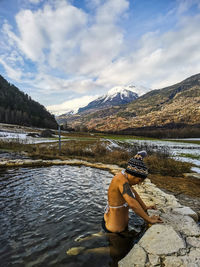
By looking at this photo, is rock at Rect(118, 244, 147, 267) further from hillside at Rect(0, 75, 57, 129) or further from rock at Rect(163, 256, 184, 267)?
hillside at Rect(0, 75, 57, 129)

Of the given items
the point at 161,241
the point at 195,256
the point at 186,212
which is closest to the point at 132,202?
the point at 161,241

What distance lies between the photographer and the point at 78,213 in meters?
4.78

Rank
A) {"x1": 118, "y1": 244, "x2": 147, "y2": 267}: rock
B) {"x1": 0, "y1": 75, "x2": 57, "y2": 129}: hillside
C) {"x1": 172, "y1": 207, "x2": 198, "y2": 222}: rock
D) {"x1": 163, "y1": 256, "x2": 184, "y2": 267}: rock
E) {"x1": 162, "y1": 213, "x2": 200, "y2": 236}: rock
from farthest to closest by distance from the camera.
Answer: {"x1": 0, "y1": 75, "x2": 57, "y2": 129}: hillside
{"x1": 172, "y1": 207, "x2": 198, "y2": 222}: rock
{"x1": 162, "y1": 213, "x2": 200, "y2": 236}: rock
{"x1": 118, "y1": 244, "x2": 147, "y2": 267}: rock
{"x1": 163, "y1": 256, "x2": 184, "y2": 267}: rock

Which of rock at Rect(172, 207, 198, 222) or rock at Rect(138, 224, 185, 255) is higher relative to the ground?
rock at Rect(138, 224, 185, 255)

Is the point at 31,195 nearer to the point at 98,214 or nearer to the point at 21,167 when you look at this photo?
the point at 98,214

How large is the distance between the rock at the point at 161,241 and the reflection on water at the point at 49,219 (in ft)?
2.63

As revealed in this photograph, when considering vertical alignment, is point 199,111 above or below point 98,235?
above

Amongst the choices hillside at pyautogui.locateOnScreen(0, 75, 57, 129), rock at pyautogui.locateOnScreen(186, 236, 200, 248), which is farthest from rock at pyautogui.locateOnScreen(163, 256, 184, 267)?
hillside at pyautogui.locateOnScreen(0, 75, 57, 129)

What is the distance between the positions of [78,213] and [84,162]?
7147mm

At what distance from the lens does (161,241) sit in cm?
295

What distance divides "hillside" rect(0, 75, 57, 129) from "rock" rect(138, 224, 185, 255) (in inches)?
3910

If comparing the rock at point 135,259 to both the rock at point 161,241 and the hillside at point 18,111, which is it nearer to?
the rock at point 161,241

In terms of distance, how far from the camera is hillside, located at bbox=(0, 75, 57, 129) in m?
94.3

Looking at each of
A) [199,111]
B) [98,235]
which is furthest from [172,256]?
[199,111]
